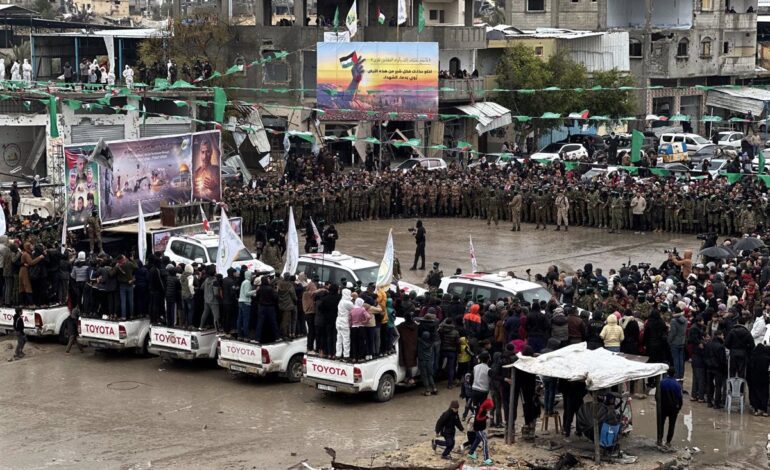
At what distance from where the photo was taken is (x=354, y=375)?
18906 mm

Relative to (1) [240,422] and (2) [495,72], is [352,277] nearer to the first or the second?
(1) [240,422]

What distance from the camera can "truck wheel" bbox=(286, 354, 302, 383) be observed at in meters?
20.3

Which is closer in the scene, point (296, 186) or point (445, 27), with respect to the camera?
point (296, 186)

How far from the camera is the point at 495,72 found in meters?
55.1

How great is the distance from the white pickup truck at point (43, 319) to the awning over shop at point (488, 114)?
28.0 metres

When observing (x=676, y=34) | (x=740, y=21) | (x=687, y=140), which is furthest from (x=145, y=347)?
(x=740, y=21)

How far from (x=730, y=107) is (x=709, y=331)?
1723 inches

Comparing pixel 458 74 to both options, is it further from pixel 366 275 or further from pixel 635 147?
pixel 366 275

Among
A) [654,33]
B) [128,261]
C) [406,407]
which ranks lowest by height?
[406,407]

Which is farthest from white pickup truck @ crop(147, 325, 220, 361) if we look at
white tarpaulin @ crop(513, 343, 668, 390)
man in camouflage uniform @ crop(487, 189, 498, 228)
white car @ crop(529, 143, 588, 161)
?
white car @ crop(529, 143, 588, 161)

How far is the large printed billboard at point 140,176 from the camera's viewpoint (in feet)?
96.1

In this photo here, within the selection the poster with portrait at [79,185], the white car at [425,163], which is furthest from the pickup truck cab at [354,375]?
the white car at [425,163]

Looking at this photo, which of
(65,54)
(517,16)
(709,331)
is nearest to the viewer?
(709,331)

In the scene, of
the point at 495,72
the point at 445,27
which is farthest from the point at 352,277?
the point at 495,72
